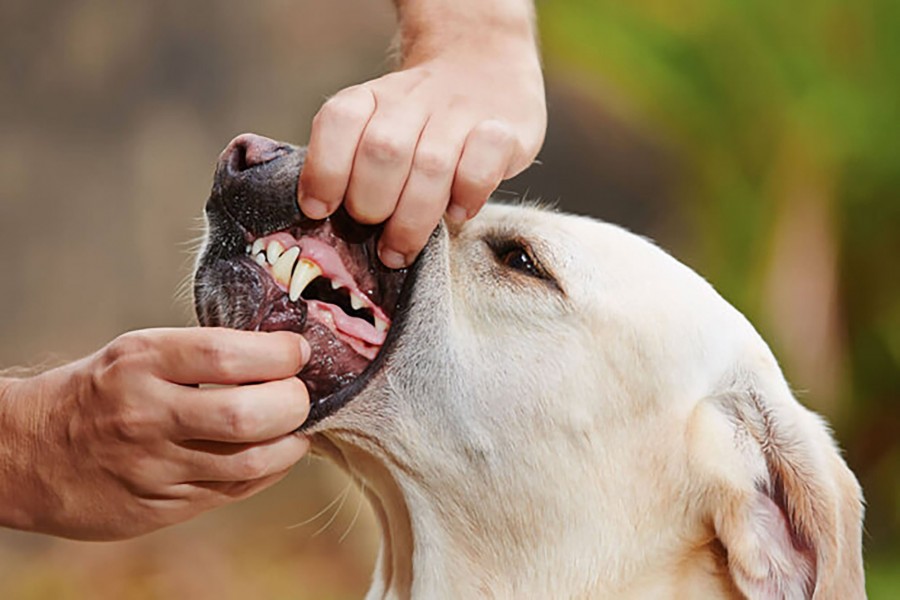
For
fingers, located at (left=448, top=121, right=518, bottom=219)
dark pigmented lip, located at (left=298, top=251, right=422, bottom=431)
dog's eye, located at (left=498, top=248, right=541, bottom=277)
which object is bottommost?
dark pigmented lip, located at (left=298, top=251, right=422, bottom=431)

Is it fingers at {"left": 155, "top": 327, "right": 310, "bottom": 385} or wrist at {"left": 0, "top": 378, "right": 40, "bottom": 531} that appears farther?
wrist at {"left": 0, "top": 378, "right": 40, "bottom": 531}

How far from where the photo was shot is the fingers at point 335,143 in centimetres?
154

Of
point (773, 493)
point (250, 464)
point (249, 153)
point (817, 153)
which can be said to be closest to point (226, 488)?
point (250, 464)

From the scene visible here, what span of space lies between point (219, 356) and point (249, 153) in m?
0.38

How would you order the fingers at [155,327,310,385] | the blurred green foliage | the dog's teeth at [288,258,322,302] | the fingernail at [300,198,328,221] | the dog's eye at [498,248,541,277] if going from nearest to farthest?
the fingers at [155,327,310,385] < the fingernail at [300,198,328,221] < the dog's teeth at [288,258,322,302] < the dog's eye at [498,248,541,277] < the blurred green foliage

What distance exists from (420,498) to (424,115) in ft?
1.94

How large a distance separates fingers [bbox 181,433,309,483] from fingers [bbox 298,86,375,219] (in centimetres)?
33

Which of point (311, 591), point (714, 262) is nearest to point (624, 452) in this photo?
point (714, 262)

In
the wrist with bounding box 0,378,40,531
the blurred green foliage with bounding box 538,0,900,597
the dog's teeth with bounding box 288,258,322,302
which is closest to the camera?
the dog's teeth with bounding box 288,258,322,302

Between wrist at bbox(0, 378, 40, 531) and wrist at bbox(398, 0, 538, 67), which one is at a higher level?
wrist at bbox(398, 0, 538, 67)

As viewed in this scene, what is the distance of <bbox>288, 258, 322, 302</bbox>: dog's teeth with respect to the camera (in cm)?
172

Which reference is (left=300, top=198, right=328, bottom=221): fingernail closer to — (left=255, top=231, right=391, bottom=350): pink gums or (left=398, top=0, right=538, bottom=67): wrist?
(left=255, top=231, right=391, bottom=350): pink gums

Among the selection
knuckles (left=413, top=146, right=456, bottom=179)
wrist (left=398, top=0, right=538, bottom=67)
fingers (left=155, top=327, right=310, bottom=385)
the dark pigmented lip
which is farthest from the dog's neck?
wrist (left=398, top=0, right=538, bottom=67)

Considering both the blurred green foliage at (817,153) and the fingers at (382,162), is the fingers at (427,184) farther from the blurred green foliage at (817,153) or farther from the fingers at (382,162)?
the blurred green foliage at (817,153)
